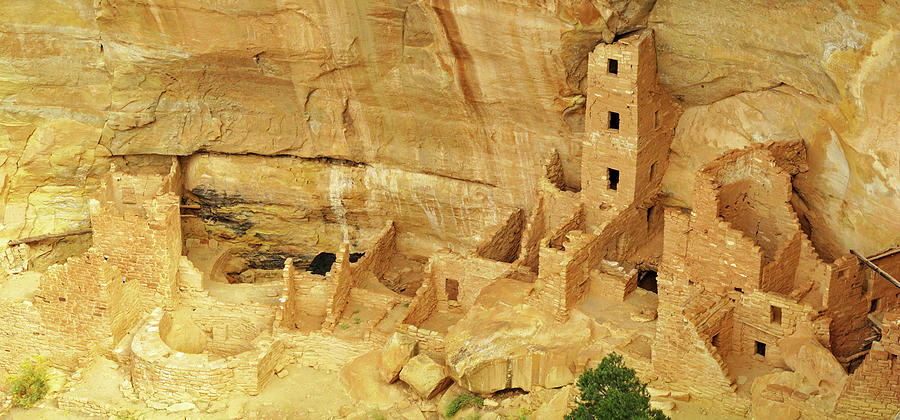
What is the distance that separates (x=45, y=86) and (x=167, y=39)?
3.40 meters

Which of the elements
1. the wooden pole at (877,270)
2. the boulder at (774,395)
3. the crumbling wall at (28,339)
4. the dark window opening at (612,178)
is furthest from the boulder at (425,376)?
the wooden pole at (877,270)

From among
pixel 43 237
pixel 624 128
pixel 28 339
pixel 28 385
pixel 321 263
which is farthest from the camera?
pixel 321 263

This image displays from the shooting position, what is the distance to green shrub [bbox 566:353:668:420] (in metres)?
21.2

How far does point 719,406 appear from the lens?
23031 mm

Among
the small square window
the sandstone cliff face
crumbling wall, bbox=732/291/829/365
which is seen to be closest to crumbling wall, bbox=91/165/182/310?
the sandstone cliff face

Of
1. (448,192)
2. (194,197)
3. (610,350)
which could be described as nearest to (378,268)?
(448,192)

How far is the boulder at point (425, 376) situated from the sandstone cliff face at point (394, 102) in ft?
17.1

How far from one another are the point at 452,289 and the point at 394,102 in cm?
407

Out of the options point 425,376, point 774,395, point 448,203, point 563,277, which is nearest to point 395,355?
point 425,376

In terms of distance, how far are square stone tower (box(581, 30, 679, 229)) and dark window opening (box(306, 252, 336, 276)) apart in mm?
8232

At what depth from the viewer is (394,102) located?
94.8ft

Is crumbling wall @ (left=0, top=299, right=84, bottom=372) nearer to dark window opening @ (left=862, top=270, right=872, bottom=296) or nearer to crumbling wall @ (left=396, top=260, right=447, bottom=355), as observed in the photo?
crumbling wall @ (left=396, top=260, right=447, bottom=355)

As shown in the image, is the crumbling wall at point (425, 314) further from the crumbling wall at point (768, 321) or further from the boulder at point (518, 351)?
the crumbling wall at point (768, 321)

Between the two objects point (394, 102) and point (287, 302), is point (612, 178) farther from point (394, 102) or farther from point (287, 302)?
point (287, 302)
